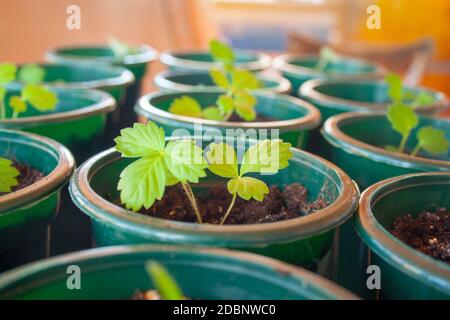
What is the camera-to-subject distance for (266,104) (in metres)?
1.18

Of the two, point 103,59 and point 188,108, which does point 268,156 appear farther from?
point 103,59

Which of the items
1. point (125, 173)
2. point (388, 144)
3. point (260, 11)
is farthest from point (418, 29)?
point (125, 173)

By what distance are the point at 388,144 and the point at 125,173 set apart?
25.3 inches

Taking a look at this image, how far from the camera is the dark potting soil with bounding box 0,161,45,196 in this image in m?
0.76

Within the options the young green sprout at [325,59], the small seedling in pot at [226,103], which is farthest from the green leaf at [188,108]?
the young green sprout at [325,59]

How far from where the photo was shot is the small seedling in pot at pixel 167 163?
60 centimetres

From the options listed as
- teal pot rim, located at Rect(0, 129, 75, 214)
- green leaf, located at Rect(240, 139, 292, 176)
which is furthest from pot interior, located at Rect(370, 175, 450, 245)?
teal pot rim, located at Rect(0, 129, 75, 214)

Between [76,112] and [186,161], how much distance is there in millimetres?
377

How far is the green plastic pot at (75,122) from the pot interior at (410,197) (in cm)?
51

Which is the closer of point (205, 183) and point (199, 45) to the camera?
point (205, 183)

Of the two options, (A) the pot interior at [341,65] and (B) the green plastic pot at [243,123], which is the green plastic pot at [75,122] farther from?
(A) the pot interior at [341,65]

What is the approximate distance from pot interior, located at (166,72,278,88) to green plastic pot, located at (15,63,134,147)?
0.12 metres
